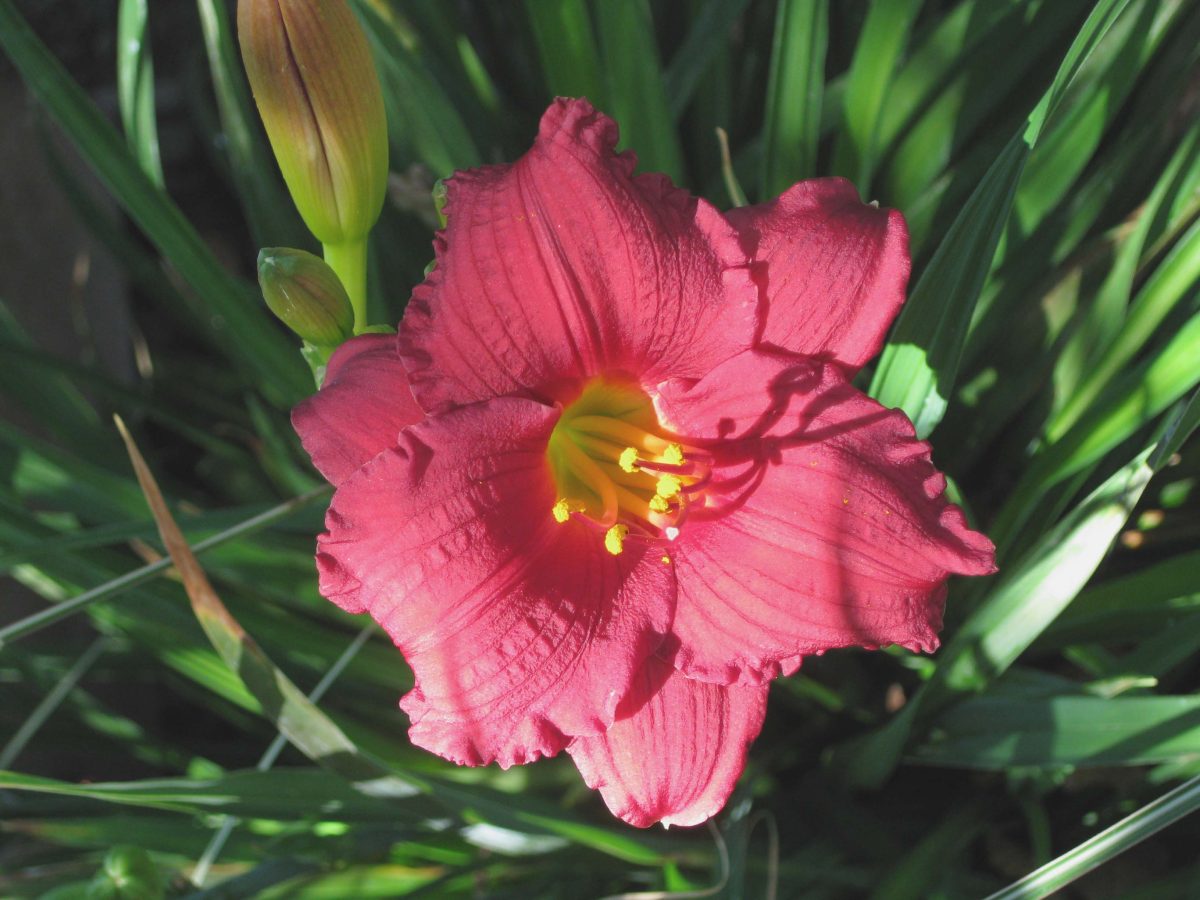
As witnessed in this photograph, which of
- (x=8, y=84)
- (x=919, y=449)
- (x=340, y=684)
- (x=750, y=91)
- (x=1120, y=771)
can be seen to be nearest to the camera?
(x=919, y=449)

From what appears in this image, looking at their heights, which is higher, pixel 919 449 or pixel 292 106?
pixel 292 106

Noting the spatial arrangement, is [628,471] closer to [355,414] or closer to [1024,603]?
[355,414]

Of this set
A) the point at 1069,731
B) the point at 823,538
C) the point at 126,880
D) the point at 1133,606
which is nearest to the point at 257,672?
the point at 126,880

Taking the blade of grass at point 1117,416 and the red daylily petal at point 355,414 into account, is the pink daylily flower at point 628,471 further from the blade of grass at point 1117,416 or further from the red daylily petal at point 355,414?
the blade of grass at point 1117,416

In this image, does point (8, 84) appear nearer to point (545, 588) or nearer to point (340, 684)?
point (340, 684)

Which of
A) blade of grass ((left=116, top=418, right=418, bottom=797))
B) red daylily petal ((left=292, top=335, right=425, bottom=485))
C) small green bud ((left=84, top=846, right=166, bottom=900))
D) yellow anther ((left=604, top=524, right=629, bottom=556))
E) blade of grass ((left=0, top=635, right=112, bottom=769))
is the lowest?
blade of grass ((left=0, top=635, right=112, bottom=769))

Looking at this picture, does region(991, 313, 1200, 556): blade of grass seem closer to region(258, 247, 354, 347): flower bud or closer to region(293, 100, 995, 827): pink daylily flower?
region(293, 100, 995, 827): pink daylily flower

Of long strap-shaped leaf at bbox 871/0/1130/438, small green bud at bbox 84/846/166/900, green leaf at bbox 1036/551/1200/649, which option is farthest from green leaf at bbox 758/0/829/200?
small green bud at bbox 84/846/166/900

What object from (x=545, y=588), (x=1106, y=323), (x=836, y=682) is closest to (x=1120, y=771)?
(x=836, y=682)
